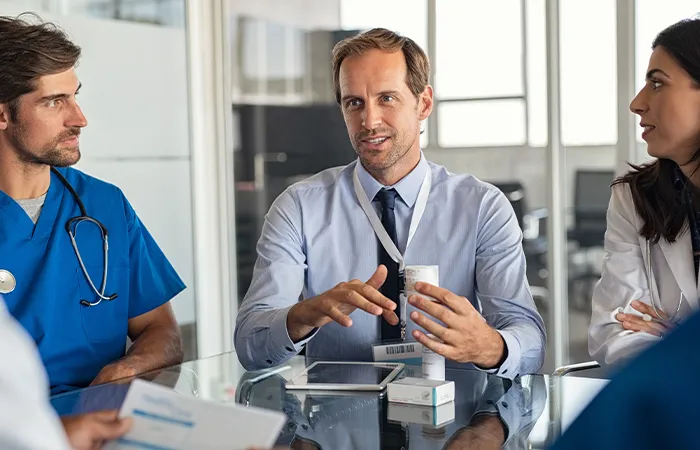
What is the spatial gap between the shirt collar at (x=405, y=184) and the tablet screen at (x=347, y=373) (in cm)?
59

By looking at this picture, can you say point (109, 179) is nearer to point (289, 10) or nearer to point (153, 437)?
point (289, 10)

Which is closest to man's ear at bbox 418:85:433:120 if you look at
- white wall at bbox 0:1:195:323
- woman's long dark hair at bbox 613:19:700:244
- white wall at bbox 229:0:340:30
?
woman's long dark hair at bbox 613:19:700:244

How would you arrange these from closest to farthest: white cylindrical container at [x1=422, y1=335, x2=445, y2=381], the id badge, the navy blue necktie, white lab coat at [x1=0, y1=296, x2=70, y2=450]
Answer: white lab coat at [x1=0, y1=296, x2=70, y2=450] → white cylindrical container at [x1=422, y1=335, x2=445, y2=381] → the id badge → the navy blue necktie

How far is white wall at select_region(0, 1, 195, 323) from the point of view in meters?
4.05

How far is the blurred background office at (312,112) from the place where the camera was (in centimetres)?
371

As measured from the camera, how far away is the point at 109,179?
163 inches

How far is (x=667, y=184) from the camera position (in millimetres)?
2492

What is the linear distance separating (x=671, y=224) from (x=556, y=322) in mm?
1499

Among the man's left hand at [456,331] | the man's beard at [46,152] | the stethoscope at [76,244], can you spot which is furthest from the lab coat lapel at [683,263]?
the man's beard at [46,152]

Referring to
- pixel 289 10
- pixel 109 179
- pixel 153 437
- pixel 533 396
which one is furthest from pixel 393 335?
pixel 289 10

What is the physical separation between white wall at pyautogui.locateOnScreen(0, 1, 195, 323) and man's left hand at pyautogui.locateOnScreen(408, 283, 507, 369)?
253 cm

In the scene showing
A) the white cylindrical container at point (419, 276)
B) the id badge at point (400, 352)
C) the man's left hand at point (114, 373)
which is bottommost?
the man's left hand at point (114, 373)

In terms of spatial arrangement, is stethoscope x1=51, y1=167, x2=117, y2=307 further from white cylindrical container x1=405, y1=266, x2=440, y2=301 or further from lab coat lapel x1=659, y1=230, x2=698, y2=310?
lab coat lapel x1=659, y1=230, x2=698, y2=310

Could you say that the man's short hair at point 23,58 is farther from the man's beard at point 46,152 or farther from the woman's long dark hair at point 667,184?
the woman's long dark hair at point 667,184
